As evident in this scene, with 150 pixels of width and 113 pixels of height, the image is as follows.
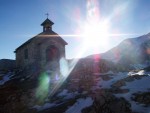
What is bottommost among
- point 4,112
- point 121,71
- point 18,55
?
point 4,112

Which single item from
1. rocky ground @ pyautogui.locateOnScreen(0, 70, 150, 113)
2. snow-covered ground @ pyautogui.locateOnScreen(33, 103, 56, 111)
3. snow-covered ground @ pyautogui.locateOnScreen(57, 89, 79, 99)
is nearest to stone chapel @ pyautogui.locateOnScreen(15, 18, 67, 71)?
rocky ground @ pyautogui.locateOnScreen(0, 70, 150, 113)

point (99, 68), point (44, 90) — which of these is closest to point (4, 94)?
point (44, 90)

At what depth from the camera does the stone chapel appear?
4588 centimetres

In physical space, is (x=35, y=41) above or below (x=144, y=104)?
above

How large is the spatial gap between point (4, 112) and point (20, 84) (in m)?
9.82

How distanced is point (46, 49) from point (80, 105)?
74.3 ft

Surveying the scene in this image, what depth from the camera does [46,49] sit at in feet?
153

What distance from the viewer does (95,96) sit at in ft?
87.8

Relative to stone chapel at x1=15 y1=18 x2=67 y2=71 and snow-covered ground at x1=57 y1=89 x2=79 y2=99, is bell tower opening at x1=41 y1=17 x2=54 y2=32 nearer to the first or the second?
stone chapel at x1=15 y1=18 x2=67 y2=71

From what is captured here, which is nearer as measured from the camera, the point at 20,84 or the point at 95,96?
the point at 95,96

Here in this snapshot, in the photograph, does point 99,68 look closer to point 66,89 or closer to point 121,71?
point 121,71

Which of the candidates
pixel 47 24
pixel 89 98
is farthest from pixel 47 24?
pixel 89 98

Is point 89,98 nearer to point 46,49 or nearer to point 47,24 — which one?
point 46,49

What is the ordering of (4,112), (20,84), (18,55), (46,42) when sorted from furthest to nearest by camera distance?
(18,55)
(46,42)
(20,84)
(4,112)
